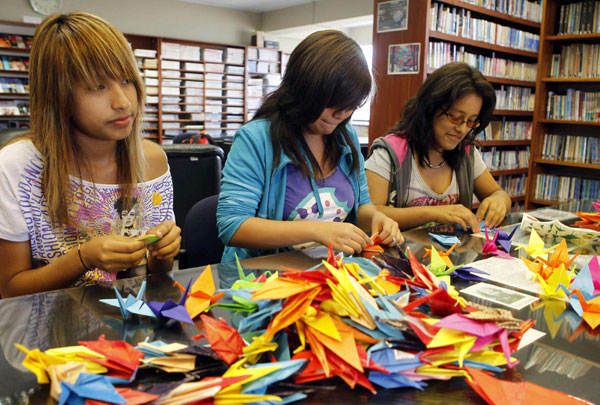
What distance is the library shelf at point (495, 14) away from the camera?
3959mm

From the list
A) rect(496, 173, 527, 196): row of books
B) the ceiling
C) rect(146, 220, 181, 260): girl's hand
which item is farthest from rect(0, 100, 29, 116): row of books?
rect(146, 220, 181, 260): girl's hand

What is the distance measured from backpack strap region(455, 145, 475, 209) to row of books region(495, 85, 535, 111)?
2.81m

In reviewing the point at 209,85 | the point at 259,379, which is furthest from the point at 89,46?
the point at 209,85

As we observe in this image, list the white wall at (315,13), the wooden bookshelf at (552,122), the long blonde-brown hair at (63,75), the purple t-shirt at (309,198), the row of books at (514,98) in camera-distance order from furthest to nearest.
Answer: the white wall at (315,13)
the row of books at (514,98)
the wooden bookshelf at (552,122)
the purple t-shirt at (309,198)
the long blonde-brown hair at (63,75)

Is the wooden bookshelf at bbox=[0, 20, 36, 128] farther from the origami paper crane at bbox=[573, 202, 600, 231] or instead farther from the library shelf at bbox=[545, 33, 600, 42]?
the origami paper crane at bbox=[573, 202, 600, 231]

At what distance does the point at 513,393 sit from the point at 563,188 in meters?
4.22

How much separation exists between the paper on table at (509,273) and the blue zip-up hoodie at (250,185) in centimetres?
51

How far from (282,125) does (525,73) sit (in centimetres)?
432

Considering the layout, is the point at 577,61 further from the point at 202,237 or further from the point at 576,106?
the point at 202,237

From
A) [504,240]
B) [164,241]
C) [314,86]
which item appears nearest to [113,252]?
[164,241]

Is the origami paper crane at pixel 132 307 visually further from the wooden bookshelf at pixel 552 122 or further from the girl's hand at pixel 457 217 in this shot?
the wooden bookshelf at pixel 552 122

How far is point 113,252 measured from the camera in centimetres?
91

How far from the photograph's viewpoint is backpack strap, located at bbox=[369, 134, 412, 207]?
1863mm

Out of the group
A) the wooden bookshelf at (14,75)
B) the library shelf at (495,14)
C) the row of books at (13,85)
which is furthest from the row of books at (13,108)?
the library shelf at (495,14)
